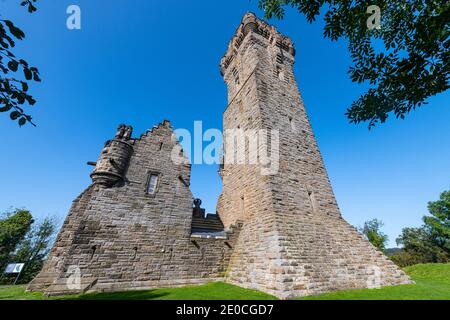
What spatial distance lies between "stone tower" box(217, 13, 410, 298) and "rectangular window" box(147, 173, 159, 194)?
5296 mm

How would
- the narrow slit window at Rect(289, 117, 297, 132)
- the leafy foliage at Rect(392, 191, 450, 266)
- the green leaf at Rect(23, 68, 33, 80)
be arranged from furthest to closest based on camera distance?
the leafy foliage at Rect(392, 191, 450, 266)
the narrow slit window at Rect(289, 117, 297, 132)
the green leaf at Rect(23, 68, 33, 80)

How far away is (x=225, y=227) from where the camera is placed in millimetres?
14109

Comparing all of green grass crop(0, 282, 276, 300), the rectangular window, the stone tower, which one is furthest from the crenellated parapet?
green grass crop(0, 282, 276, 300)

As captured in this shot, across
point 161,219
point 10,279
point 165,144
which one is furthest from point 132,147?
point 10,279

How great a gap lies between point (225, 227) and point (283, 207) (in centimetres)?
597

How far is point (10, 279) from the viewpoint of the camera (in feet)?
67.1

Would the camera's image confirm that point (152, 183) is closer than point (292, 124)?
Yes

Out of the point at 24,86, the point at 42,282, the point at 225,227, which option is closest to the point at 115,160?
the point at 42,282

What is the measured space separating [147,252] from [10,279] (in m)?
23.3

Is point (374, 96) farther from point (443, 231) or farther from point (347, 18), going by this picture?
point (443, 231)

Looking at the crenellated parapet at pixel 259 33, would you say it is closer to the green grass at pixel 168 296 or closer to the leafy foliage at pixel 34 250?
the green grass at pixel 168 296

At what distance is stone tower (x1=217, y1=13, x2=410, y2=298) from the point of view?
7.80 meters

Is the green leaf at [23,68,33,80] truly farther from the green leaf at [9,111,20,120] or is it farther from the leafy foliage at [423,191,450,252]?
the leafy foliage at [423,191,450,252]

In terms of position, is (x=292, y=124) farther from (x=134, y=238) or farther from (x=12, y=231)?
(x=12, y=231)
